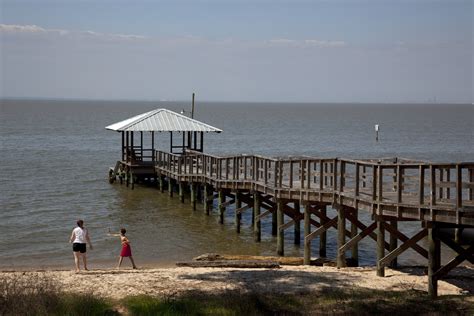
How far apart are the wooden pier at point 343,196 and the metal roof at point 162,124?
0.18 ft

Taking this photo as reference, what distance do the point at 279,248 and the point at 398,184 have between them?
7.67m

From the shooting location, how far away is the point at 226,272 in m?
20.8

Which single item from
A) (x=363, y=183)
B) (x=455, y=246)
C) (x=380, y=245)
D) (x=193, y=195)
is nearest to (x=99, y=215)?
(x=193, y=195)

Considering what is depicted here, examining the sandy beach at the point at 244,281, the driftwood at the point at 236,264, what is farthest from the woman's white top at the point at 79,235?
the driftwood at the point at 236,264

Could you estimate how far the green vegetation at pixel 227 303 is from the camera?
15039 mm

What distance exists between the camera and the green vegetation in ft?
49.3

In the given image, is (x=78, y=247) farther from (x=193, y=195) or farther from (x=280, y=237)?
(x=193, y=195)

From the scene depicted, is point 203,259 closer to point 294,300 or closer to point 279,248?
point 279,248

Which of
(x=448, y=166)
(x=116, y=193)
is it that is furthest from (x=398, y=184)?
(x=116, y=193)

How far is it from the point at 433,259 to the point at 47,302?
29.5ft

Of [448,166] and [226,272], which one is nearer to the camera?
[448,166]

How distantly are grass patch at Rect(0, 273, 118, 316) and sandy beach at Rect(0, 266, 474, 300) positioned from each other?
1172 millimetres

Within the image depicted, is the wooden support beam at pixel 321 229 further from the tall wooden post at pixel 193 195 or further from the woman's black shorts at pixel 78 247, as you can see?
the tall wooden post at pixel 193 195

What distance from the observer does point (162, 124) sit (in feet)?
136
